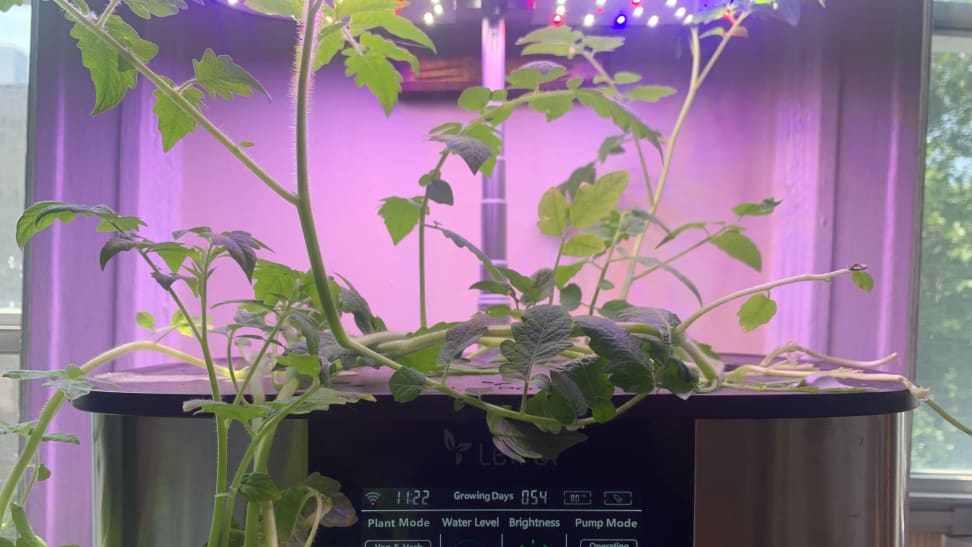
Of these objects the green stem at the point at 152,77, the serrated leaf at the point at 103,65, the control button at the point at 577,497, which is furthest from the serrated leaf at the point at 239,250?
the control button at the point at 577,497

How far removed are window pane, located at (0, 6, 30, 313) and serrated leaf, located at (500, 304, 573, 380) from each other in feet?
2.53

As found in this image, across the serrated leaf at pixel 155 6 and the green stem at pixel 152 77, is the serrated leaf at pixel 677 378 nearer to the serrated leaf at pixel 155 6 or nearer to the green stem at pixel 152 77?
the green stem at pixel 152 77

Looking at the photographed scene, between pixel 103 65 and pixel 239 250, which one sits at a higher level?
pixel 103 65

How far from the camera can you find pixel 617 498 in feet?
1.30

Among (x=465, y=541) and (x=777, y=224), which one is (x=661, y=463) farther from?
(x=777, y=224)

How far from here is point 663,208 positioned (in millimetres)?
789

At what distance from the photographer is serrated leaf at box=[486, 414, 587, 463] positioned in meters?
0.33

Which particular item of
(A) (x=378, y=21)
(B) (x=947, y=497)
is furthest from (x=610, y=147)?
(B) (x=947, y=497)

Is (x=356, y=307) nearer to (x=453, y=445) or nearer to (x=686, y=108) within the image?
(x=453, y=445)

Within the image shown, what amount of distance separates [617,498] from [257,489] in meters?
0.23

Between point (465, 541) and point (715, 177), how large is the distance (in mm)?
606

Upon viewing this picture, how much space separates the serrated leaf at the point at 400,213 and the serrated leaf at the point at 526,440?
0.23m

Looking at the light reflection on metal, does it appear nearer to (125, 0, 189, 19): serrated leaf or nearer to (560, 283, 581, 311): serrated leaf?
(560, 283, 581, 311): serrated leaf

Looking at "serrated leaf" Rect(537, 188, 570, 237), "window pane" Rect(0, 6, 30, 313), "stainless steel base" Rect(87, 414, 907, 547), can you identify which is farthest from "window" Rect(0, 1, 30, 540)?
"serrated leaf" Rect(537, 188, 570, 237)
